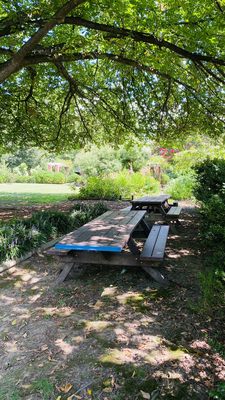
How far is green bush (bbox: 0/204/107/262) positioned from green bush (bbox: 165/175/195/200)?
6.13 metres

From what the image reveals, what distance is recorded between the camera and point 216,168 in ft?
19.5

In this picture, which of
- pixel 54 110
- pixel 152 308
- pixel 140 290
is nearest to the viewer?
pixel 152 308

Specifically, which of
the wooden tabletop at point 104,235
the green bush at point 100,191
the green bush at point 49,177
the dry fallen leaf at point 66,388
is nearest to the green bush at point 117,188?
the green bush at point 100,191

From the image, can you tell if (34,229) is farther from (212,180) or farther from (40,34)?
(212,180)

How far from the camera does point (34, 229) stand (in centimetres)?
569

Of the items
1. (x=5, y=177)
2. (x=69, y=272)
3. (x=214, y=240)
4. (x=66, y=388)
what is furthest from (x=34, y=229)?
(x=5, y=177)

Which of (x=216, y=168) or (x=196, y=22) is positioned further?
(x=216, y=168)

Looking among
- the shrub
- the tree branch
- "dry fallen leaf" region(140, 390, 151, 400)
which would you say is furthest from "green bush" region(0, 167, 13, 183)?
"dry fallen leaf" region(140, 390, 151, 400)

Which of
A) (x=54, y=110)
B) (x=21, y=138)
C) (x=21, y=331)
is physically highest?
(x=54, y=110)

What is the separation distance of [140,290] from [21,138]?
8108 millimetres

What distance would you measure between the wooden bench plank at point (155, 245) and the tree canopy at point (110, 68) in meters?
2.96

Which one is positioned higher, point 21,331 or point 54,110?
point 54,110

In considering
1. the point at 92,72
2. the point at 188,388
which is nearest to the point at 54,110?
the point at 92,72

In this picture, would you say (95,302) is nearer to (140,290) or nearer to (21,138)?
(140,290)
